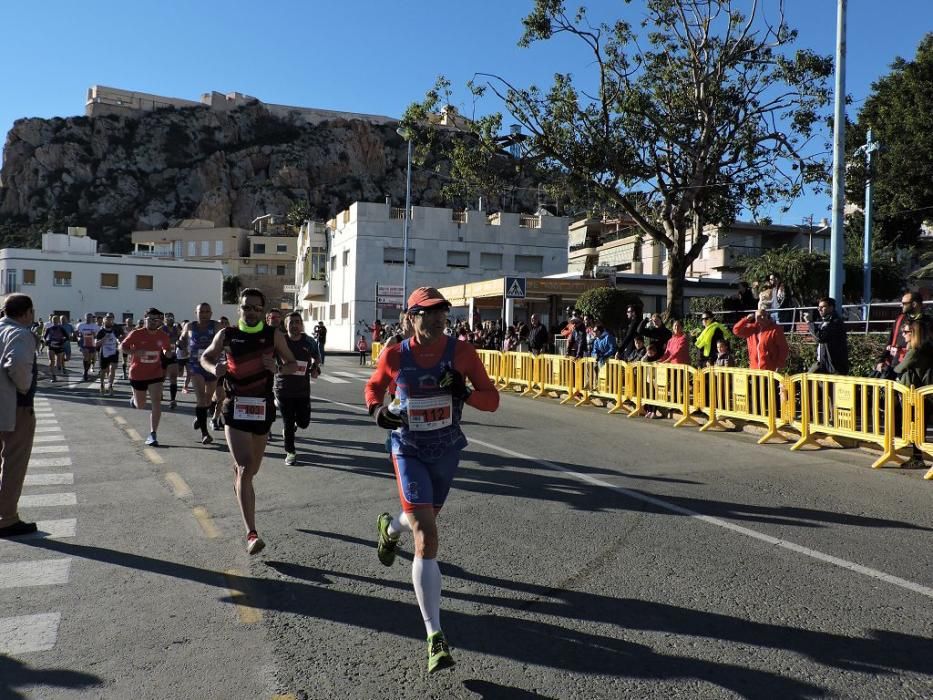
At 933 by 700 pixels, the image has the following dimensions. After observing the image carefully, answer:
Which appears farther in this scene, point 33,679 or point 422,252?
point 422,252

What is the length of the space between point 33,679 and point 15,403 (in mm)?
2952

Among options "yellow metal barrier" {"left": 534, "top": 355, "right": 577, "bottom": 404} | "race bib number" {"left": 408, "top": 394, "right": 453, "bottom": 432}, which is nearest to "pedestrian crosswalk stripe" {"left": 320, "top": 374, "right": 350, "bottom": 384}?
"yellow metal barrier" {"left": 534, "top": 355, "right": 577, "bottom": 404}

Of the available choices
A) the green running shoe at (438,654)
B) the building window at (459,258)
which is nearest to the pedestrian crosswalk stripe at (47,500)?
the green running shoe at (438,654)

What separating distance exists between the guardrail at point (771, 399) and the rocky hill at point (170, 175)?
100146 millimetres

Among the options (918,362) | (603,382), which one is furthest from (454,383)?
(603,382)

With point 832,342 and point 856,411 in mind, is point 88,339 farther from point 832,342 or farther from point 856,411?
point 856,411

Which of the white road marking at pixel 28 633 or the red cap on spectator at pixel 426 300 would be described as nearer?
the white road marking at pixel 28 633

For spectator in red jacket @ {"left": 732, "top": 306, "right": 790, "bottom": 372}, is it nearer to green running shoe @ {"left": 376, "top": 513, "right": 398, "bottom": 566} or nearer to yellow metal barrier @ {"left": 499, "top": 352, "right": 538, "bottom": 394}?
yellow metal barrier @ {"left": 499, "top": 352, "right": 538, "bottom": 394}

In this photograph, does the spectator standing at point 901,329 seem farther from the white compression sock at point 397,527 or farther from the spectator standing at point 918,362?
the white compression sock at point 397,527

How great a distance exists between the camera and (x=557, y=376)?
1733cm

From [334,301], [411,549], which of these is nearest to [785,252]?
[411,549]

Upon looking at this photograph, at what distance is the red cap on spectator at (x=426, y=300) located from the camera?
12.5ft

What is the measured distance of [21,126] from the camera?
401 feet

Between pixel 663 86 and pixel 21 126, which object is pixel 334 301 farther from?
pixel 21 126
